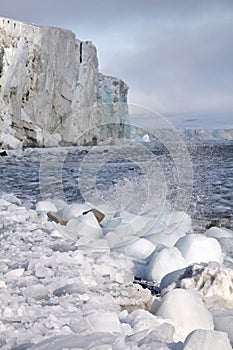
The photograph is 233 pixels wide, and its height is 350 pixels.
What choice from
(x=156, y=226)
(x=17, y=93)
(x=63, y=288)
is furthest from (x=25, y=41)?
(x=63, y=288)

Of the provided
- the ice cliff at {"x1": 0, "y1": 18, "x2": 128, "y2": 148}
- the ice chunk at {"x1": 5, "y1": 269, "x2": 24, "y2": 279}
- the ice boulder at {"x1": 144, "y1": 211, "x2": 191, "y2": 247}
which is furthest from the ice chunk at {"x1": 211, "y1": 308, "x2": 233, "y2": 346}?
the ice cliff at {"x1": 0, "y1": 18, "x2": 128, "y2": 148}

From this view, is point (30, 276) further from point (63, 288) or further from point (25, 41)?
point (25, 41)

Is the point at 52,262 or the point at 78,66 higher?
the point at 78,66

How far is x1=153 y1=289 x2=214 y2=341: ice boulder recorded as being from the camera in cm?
141

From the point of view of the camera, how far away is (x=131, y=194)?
5.71 metres

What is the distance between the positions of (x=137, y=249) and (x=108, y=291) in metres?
0.83

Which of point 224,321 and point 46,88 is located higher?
point 46,88

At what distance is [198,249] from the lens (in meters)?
2.43

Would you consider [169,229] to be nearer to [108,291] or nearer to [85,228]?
[85,228]

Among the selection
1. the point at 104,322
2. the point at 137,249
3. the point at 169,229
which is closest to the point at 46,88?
the point at 169,229

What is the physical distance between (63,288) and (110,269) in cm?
41

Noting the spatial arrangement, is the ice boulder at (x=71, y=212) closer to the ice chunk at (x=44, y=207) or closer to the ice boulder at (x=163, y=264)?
the ice chunk at (x=44, y=207)

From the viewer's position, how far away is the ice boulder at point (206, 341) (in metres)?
1.04

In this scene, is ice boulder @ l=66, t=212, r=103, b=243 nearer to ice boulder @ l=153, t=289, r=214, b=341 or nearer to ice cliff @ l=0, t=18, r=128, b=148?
ice boulder @ l=153, t=289, r=214, b=341
